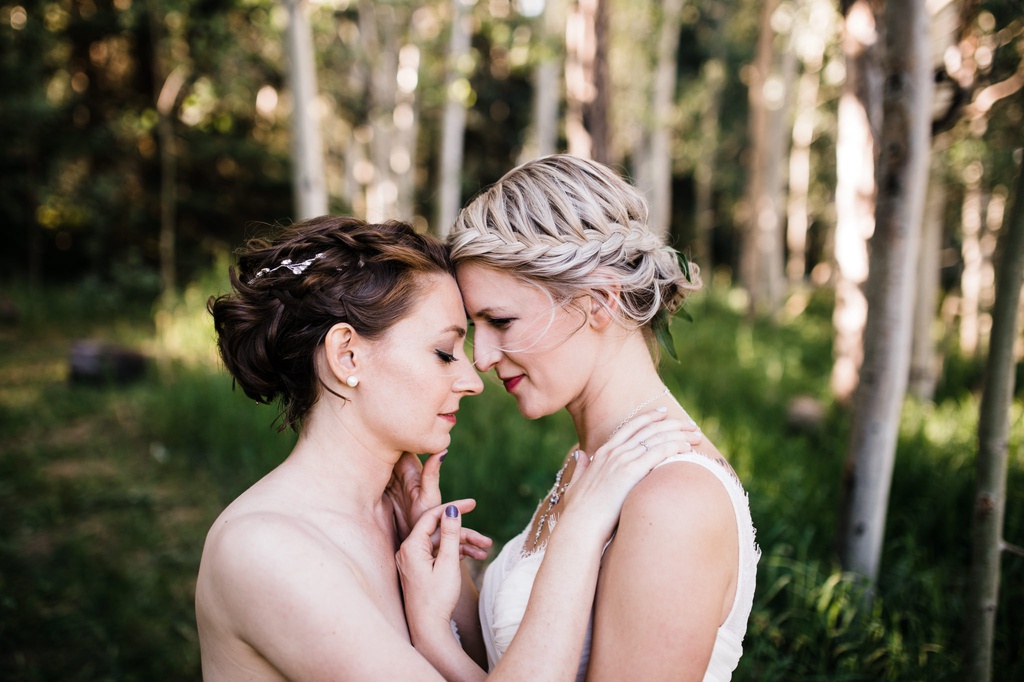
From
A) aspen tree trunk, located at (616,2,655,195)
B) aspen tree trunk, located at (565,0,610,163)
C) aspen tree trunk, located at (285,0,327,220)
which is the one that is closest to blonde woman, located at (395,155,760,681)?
aspen tree trunk, located at (285,0,327,220)

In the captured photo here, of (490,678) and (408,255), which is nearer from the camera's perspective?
(490,678)

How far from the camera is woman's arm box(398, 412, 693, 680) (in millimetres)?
1554

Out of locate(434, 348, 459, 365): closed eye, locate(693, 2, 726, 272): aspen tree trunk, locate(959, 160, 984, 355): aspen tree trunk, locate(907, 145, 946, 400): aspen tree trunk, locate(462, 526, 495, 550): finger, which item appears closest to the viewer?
locate(434, 348, 459, 365): closed eye

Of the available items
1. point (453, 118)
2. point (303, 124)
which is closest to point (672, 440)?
point (303, 124)

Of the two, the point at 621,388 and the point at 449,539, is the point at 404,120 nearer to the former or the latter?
the point at 621,388

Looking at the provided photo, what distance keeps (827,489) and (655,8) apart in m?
10.1

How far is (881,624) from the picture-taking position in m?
3.07

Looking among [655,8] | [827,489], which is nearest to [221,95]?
[655,8]

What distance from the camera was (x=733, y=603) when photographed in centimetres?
169

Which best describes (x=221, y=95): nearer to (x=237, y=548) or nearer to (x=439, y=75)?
(x=439, y=75)

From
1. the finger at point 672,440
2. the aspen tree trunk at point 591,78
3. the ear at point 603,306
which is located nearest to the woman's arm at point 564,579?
the finger at point 672,440

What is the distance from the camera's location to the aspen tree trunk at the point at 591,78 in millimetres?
6488

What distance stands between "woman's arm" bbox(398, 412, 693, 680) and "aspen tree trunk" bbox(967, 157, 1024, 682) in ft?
4.58

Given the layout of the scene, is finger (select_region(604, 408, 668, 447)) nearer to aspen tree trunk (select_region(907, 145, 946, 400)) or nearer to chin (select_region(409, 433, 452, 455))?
chin (select_region(409, 433, 452, 455))
